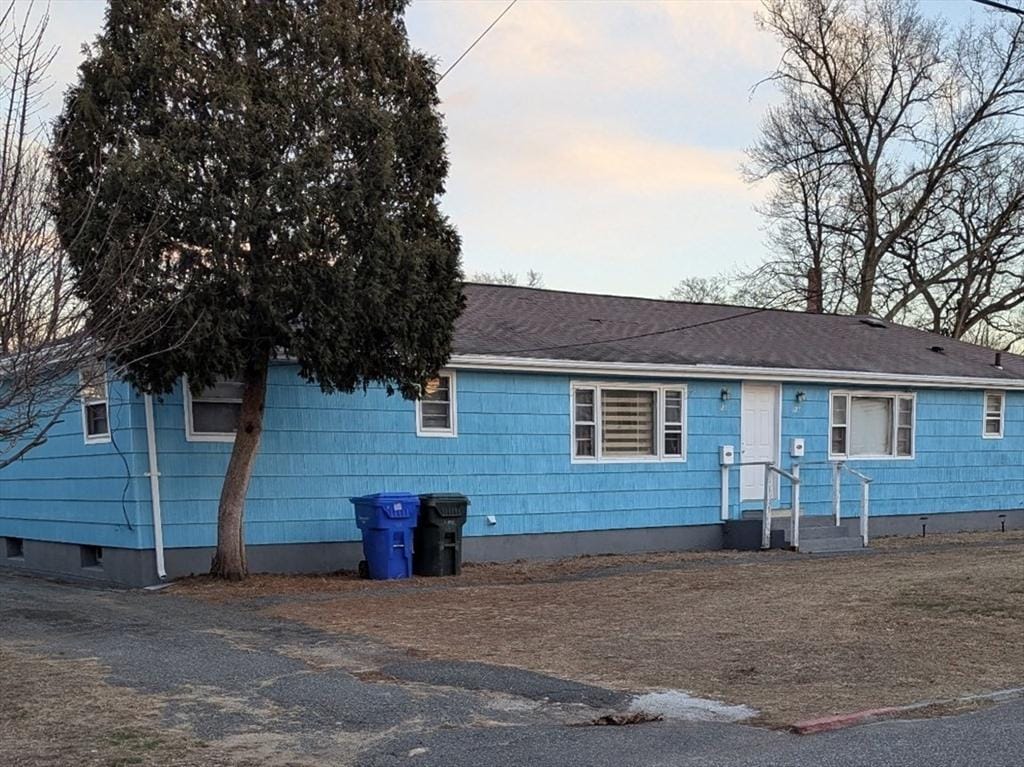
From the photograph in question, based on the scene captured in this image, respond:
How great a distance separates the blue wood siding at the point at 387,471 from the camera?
43.5 feet

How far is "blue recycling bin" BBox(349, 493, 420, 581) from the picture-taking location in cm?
1338

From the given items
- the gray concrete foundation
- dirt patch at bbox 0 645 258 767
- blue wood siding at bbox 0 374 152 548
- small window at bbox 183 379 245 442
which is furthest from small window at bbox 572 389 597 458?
dirt patch at bbox 0 645 258 767

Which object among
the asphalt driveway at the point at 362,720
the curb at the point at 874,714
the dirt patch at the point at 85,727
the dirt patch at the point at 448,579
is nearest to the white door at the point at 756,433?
the dirt patch at the point at 448,579

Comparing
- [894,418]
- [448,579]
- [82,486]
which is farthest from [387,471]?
[894,418]

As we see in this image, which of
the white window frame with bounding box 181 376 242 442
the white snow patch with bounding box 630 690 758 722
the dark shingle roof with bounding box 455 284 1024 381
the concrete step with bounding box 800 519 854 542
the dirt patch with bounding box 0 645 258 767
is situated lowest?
the concrete step with bounding box 800 519 854 542

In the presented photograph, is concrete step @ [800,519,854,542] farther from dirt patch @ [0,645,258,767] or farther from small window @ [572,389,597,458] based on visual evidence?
dirt patch @ [0,645,258,767]

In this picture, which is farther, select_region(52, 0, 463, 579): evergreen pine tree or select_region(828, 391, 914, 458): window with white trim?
select_region(828, 391, 914, 458): window with white trim

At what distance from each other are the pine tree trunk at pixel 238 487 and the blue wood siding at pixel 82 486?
104 centimetres

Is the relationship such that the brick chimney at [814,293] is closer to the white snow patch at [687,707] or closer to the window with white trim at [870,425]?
the window with white trim at [870,425]

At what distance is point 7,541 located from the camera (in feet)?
56.5

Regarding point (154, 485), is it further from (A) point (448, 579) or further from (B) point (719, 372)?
(B) point (719, 372)

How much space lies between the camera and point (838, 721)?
658 cm

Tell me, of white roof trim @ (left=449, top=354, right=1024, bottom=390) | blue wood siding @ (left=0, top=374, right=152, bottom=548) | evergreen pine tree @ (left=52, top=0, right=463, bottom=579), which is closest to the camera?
evergreen pine tree @ (left=52, top=0, right=463, bottom=579)

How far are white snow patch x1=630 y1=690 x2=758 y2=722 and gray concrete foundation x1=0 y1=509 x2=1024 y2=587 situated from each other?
7451 millimetres
